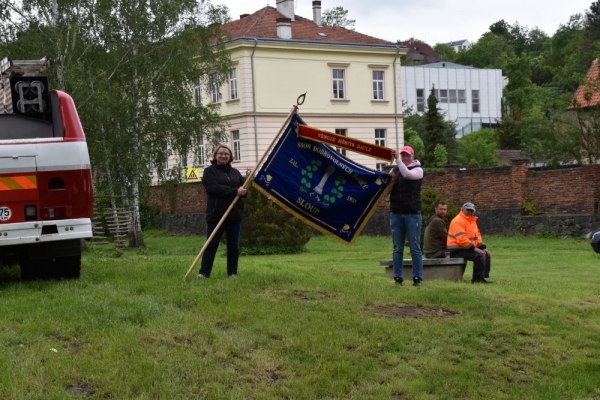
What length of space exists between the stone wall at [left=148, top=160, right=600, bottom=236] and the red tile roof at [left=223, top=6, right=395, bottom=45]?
643 inches

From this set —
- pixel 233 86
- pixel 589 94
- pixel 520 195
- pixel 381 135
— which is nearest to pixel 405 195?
pixel 520 195

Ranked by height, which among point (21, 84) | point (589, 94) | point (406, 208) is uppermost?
point (589, 94)

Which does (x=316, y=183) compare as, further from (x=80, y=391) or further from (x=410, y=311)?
(x=80, y=391)

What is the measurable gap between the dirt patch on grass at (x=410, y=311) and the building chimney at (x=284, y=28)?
4601 cm

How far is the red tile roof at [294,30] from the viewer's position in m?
56.4

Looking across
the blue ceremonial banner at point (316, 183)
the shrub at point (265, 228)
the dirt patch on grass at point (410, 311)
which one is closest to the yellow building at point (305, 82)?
the shrub at point (265, 228)

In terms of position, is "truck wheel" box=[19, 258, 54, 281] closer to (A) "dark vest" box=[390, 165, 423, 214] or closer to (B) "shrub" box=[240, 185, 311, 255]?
(A) "dark vest" box=[390, 165, 423, 214]

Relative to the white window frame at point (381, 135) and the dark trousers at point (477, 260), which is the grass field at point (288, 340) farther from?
the white window frame at point (381, 135)

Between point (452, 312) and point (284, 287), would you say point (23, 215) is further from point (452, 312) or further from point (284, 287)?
point (452, 312)

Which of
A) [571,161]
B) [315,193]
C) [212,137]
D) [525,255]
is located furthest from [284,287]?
[571,161]

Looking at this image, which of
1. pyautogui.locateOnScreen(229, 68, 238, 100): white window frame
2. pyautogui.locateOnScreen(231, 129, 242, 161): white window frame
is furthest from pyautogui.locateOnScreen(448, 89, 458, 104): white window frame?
pyautogui.locateOnScreen(229, 68, 238, 100): white window frame

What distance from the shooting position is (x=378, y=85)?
5962cm

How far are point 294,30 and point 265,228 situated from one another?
2659 centimetres

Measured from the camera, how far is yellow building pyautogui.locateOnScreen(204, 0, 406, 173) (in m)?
54.6
